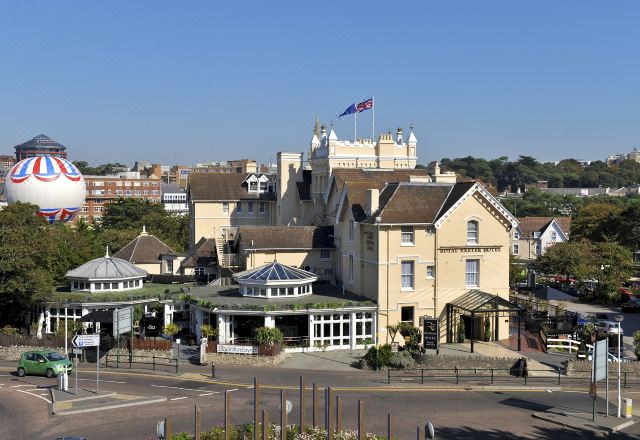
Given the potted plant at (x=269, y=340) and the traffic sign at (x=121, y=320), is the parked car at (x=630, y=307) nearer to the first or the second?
the potted plant at (x=269, y=340)

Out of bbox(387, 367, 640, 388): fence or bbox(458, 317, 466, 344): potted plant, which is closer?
bbox(387, 367, 640, 388): fence

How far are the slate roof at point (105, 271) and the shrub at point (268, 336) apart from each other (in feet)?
41.3

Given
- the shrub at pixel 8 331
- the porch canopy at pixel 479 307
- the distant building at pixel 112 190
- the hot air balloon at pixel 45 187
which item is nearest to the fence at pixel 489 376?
the porch canopy at pixel 479 307

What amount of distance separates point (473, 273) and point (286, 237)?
13.8 metres

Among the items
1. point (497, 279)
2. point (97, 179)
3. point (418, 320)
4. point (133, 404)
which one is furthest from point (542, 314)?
point (97, 179)

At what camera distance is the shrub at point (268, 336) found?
4319 cm

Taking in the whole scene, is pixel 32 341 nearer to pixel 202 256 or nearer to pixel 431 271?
pixel 202 256

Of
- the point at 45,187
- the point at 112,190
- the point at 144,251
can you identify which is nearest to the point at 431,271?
the point at 144,251

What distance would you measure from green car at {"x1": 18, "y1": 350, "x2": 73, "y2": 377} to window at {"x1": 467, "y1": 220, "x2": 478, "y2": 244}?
962 inches

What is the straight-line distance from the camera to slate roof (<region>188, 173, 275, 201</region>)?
71812mm

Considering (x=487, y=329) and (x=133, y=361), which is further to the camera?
(x=487, y=329)

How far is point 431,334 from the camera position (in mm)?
42812

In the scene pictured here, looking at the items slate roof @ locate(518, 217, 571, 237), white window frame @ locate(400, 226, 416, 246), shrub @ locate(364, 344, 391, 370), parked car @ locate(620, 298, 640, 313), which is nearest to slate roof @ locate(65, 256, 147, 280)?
white window frame @ locate(400, 226, 416, 246)

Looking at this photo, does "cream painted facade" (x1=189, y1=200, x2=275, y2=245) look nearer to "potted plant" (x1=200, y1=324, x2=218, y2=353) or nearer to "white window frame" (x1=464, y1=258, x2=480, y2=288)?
"potted plant" (x1=200, y1=324, x2=218, y2=353)
